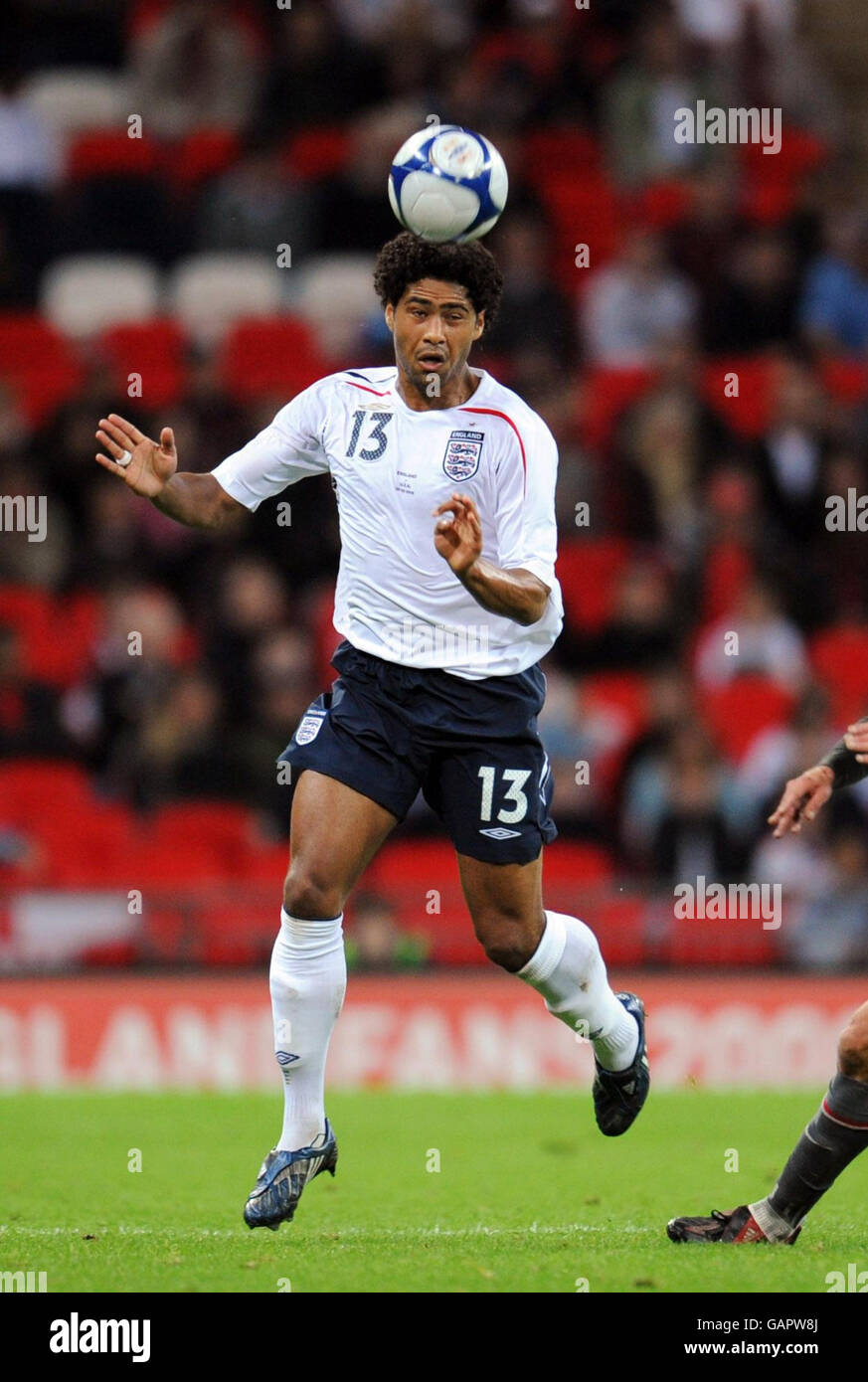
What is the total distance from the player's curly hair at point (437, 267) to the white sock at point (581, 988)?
1.85 meters

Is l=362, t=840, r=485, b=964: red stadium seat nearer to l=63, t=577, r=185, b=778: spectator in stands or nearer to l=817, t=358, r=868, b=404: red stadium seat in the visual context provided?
l=63, t=577, r=185, b=778: spectator in stands

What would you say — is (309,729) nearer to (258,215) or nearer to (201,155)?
(258,215)

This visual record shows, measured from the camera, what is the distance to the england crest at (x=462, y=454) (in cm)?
627

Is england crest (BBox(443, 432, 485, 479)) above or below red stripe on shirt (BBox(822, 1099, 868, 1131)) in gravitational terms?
above

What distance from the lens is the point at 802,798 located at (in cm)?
607

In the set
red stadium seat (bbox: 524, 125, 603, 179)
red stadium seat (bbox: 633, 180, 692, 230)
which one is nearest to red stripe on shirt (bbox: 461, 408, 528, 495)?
red stadium seat (bbox: 633, 180, 692, 230)

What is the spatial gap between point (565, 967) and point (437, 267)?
207cm

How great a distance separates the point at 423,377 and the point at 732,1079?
5746 millimetres

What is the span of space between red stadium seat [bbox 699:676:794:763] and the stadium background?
0.04 meters

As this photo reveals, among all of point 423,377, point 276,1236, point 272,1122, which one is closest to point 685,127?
point 272,1122

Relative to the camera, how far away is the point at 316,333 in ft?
49.5

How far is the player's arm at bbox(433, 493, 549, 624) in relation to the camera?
5.70 meters
